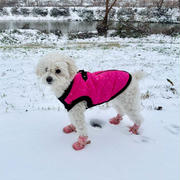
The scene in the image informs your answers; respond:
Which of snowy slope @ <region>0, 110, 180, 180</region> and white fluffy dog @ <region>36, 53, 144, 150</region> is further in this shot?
white fluffy dog @ <region>36, 53, 144, 150</region>

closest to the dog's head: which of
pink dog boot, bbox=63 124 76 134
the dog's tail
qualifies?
pink dog boot, bbox=63 124 76 134

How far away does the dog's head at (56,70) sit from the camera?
7.59 ft

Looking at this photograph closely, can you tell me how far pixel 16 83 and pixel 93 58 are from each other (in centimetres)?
455

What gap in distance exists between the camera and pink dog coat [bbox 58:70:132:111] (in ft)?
8.07

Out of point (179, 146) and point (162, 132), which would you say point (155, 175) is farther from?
point (162, 132)

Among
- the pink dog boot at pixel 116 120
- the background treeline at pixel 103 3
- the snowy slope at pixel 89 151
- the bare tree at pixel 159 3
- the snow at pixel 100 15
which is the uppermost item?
the background treeline at pixel 103 3

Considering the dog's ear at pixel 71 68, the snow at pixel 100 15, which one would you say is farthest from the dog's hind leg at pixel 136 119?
the snow at pixel 100 15

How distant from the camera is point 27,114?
3.36m

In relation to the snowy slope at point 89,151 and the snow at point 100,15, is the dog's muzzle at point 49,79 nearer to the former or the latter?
the snowy slope at point 89,151

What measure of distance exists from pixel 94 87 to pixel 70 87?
394 mm

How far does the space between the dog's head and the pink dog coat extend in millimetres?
158

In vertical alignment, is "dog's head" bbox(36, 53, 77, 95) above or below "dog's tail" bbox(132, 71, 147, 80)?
above

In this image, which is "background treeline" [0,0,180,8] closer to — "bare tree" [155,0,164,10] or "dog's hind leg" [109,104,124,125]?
"bare tree" [155,0,164,10]

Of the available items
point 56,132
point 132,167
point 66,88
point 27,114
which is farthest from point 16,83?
point 132,167
